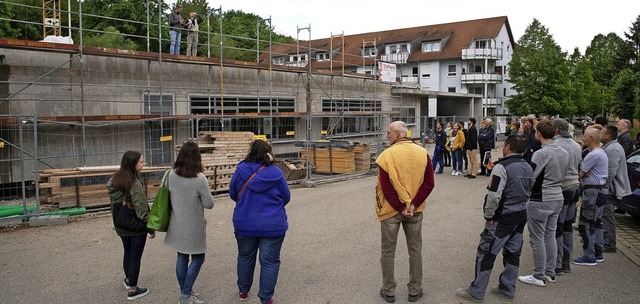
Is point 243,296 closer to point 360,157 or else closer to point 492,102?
point 360,157

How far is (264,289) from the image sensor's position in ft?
15.3

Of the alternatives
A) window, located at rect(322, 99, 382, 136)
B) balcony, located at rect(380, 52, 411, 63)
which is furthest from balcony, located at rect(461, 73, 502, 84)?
window, located at rect(322, 99, 382, 136)

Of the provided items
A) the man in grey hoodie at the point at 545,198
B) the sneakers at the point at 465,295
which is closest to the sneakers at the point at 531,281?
the man in grey hoodie at the point at 545,198

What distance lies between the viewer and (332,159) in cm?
1478

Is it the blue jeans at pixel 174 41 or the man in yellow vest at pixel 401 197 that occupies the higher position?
the blue jeans at pixel 174 41

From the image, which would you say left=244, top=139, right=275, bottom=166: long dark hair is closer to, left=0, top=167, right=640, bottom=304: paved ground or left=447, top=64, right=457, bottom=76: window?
left=0, top=167, right=640, bottom=304: paved ground

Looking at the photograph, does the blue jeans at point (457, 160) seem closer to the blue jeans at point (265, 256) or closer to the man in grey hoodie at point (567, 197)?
the man in grey hoodie at point (567, 197)

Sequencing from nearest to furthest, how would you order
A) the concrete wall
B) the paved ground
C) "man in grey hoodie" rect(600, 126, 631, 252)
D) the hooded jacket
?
1. the hooded jacket
2. the paved ground
3. "man in grey hoodie" rect(600, 126, 631, 252)
4. the concrete wall

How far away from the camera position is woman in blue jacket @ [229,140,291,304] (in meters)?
4.53

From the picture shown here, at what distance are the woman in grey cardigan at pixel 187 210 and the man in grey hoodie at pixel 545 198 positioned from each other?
3.55 m

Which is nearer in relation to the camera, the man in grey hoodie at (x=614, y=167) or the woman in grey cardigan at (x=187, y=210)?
the woman in grey cardigan at (x=187, y=210)

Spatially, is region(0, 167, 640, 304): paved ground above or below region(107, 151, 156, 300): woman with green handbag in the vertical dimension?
below

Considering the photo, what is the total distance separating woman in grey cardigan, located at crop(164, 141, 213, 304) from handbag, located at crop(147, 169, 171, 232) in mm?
44

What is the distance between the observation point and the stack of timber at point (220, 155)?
11438 mm
